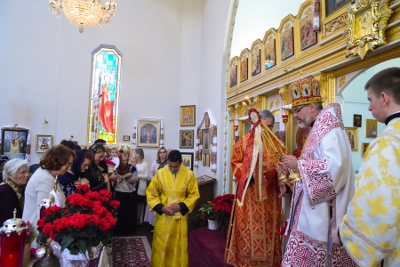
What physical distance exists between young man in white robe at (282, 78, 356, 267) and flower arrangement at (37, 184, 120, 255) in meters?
1.34

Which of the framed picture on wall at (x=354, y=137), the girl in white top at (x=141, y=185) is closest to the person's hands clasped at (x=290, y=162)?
the framed picture on wall at (x=354, y=137)

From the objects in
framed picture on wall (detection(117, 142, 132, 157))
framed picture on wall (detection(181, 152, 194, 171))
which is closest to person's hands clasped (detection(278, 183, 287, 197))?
framed picture on wall (detection(181, 152, 194, 171))

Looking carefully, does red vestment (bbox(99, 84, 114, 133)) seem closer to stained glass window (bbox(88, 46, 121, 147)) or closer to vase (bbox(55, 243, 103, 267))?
stained glass window (bbox(88, 46, 121, 147))

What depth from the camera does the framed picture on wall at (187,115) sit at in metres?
10.9

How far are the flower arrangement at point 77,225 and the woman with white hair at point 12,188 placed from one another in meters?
1.31

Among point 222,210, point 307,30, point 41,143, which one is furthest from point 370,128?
point 41,143

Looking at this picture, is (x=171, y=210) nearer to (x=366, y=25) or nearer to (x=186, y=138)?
(x=366, y=25)

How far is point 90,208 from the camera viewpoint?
7.32ft

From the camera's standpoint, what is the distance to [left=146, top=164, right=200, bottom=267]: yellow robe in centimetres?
409

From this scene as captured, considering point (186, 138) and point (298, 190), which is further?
point (186, 138)

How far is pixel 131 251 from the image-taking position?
5984 mm

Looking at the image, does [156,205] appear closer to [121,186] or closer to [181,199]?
[181,199]

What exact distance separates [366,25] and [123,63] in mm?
9184

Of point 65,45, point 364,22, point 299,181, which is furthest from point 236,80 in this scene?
point 65,45
